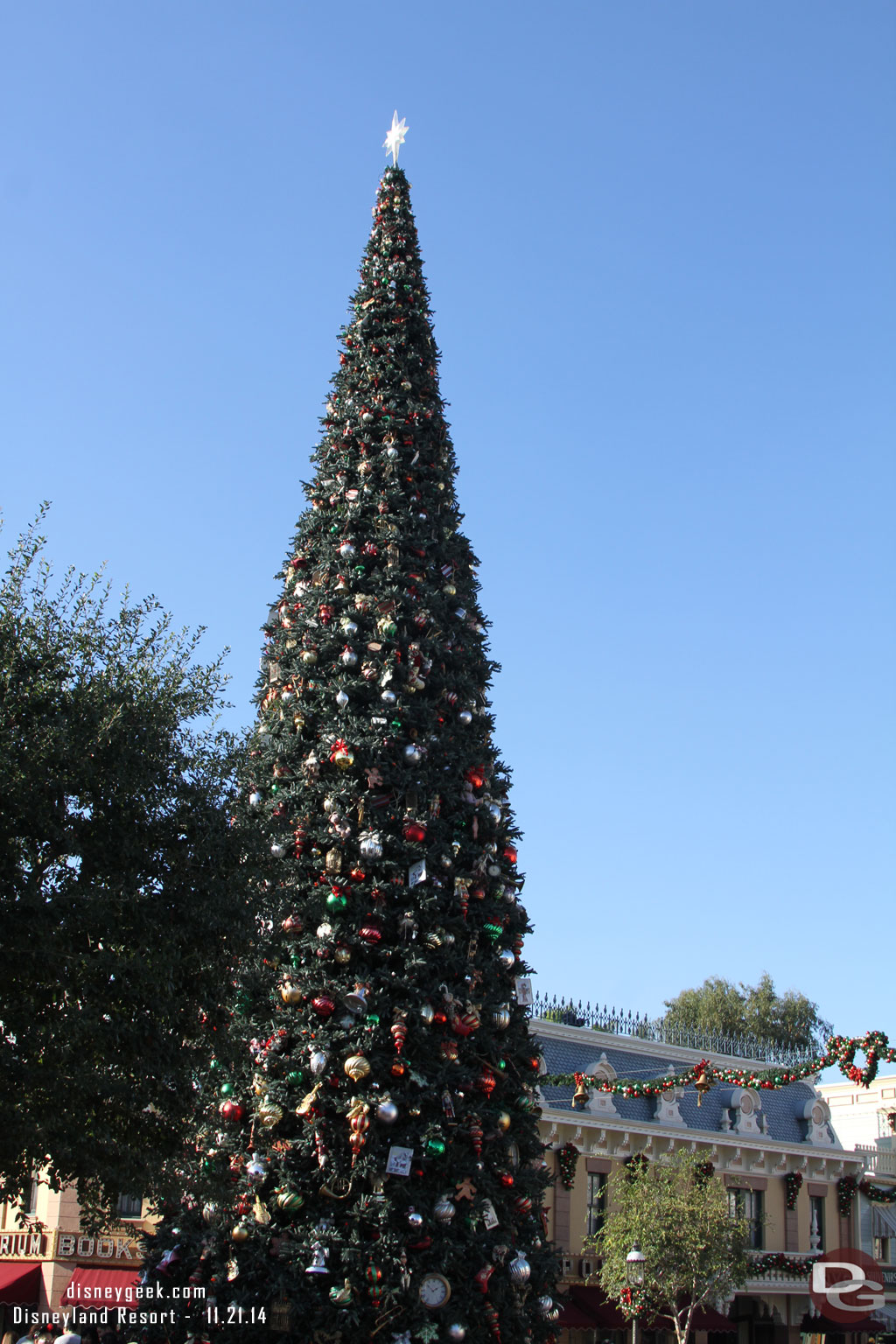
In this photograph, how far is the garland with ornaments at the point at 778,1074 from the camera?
20.7 m

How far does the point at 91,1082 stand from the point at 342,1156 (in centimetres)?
304

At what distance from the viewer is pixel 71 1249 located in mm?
21500

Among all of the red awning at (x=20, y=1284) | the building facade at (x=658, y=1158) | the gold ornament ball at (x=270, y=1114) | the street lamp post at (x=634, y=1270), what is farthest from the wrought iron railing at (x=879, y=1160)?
the gold ornament ball at (x=270, y=1114)

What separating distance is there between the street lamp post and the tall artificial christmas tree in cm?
856

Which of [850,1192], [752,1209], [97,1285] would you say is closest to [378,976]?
[97,1285]

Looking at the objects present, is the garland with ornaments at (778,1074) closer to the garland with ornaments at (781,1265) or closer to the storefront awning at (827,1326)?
the garland with ornaments at (781,1265)

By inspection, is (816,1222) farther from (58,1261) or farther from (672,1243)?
(58,1261)

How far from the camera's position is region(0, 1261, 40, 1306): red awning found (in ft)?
68.3

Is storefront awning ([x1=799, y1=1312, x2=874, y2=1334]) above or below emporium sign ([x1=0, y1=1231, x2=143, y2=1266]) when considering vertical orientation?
below

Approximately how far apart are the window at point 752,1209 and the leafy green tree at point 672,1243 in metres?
4.54

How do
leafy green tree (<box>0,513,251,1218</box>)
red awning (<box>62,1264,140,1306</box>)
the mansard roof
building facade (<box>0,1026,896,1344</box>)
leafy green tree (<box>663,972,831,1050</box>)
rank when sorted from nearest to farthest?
leafy green tree (<box>0,513,251,1218</box>) → red awning (<box>62,1264,140,1306</box>) → building facade (<box>0,1026,896,1344</box>) → the mansard roof → leafy green tree (<box>663,972,831,1050</box>)

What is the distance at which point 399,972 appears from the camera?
13391mm

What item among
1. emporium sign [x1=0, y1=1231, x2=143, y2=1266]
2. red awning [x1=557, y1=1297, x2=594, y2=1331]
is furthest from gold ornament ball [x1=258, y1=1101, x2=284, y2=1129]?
red awning [x1=557, y1=1297, x2=594, y2=1331]

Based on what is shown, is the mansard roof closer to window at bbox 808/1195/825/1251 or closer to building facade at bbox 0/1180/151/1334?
window at bbox 808/1195/825/1251
